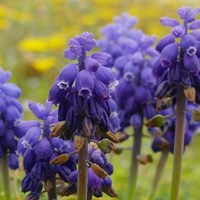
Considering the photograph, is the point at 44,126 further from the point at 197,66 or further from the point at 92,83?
the point at 197,66

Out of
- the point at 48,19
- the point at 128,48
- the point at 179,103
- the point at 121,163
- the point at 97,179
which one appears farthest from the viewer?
the point at 48,19

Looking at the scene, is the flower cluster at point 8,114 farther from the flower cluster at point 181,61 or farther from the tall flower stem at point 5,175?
the flower cluster at point 181,61

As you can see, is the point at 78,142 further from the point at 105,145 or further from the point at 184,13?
the point at 184,13

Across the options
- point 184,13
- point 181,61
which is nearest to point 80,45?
point 181,61

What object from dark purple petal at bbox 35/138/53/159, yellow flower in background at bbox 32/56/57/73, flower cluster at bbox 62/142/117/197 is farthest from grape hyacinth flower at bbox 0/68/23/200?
yellow flower in background at bbox 32/56/57/73

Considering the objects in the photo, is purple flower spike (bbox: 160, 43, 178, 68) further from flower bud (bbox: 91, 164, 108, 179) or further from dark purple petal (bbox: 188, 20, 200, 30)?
flower bud (bbox: 91, 164, 108, 179)

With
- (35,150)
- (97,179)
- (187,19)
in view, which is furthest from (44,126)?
(187,19)

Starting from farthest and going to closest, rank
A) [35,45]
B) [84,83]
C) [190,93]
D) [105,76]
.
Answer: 1. [35,45]
2. [190,93]
3. [105,76]
4. [84,83]
